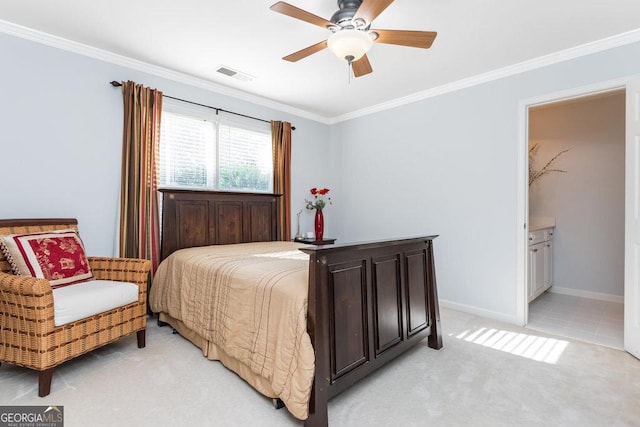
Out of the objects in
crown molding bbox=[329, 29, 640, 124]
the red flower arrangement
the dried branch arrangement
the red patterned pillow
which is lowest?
the red patterned pillow

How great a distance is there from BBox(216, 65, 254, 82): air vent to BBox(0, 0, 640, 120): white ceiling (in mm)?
70

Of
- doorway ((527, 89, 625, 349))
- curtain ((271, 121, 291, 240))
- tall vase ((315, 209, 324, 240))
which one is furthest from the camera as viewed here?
tall vase ((315, 209, 324, 240))

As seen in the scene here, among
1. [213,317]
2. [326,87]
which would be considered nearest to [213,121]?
[326,87]

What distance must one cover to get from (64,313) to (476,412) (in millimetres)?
2504

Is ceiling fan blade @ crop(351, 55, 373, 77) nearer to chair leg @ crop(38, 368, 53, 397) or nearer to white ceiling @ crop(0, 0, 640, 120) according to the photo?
white ceiling @ crop(0, 0, 640, 120)

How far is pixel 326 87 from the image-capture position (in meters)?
3.75

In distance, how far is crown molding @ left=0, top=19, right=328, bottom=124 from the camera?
256 cm

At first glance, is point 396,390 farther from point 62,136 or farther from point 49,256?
point 62,136

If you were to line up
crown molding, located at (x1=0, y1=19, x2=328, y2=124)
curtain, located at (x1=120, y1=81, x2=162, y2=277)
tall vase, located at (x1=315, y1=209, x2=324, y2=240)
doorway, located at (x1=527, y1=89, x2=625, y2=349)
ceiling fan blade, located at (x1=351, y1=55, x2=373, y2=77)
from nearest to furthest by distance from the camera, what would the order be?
1. ceiling fan blade, located at (x1=351, y1=55, x2=373, y2=77)
2. crown molding, located at (x1=0, y1=19, x2=328, y2=124)
3. curtain, located at (x1=120, y1=81, x2=162, y2=277)
4. doorway, located at (x1=527, y1=89, x2=625, y2=349)
5. tall vase, located at (x1=315, y1=209, x2=324, y2=240)

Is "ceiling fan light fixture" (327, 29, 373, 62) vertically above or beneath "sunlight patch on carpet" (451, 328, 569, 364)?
above

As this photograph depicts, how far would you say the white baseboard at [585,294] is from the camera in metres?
3.83

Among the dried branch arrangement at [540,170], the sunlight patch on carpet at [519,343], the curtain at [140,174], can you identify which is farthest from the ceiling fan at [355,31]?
the dried branch arrangement at [540,170]

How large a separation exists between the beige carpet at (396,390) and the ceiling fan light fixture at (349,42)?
2083 mm

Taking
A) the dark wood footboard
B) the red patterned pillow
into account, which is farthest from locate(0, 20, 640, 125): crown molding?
the dark wood footboard
